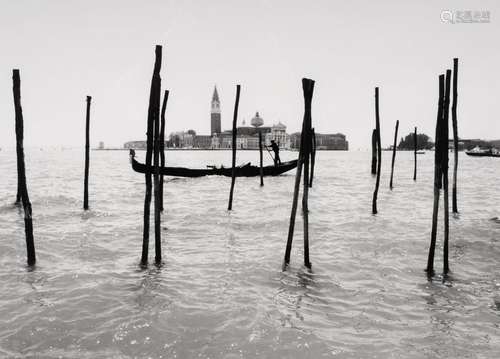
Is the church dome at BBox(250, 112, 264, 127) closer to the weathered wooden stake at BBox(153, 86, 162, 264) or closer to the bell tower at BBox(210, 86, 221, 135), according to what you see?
the bell tower at BBox(210, 86, 221, 135)

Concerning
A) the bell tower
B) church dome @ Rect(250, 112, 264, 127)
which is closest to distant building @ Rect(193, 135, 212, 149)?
the bell tower

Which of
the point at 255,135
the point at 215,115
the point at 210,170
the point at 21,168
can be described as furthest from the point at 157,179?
the point at 215,115

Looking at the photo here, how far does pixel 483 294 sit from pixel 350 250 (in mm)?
2815

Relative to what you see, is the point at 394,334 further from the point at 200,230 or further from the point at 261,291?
the point at 200,230

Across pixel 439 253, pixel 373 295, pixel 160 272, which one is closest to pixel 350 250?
pixel 439 253

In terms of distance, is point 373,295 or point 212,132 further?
point 212,132

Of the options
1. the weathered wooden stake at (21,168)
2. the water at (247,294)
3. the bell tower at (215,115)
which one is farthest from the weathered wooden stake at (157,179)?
the bell tower at (215,115)

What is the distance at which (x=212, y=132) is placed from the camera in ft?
614

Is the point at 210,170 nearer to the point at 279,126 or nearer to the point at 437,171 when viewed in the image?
the point at 437,171

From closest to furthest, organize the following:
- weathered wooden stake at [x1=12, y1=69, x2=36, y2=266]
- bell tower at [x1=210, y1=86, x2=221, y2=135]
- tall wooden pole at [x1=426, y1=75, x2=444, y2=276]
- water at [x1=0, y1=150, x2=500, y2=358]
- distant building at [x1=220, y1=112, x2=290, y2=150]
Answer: water at [x1=0, y1=150, x2=500, y2=358]
tall wooden pole at [x1=426, y1=75, x2=444, y2=276]
weathered wooden stake at [x1=12, y1=69, x2=36, y2=266]
distant building at [x1=220, y1=112, x2=290, y2=150]
bell tower at [x1=210, y1=86, x2=221, y2=135]

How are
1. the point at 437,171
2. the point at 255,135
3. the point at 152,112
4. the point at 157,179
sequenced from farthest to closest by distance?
1. the point at 255,135
2. the point at 157,179
3. the point at 152,112
4. the point at 437,171

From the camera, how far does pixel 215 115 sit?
182875mm

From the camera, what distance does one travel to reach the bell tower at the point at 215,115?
177 m

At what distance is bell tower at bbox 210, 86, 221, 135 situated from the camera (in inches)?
6978
